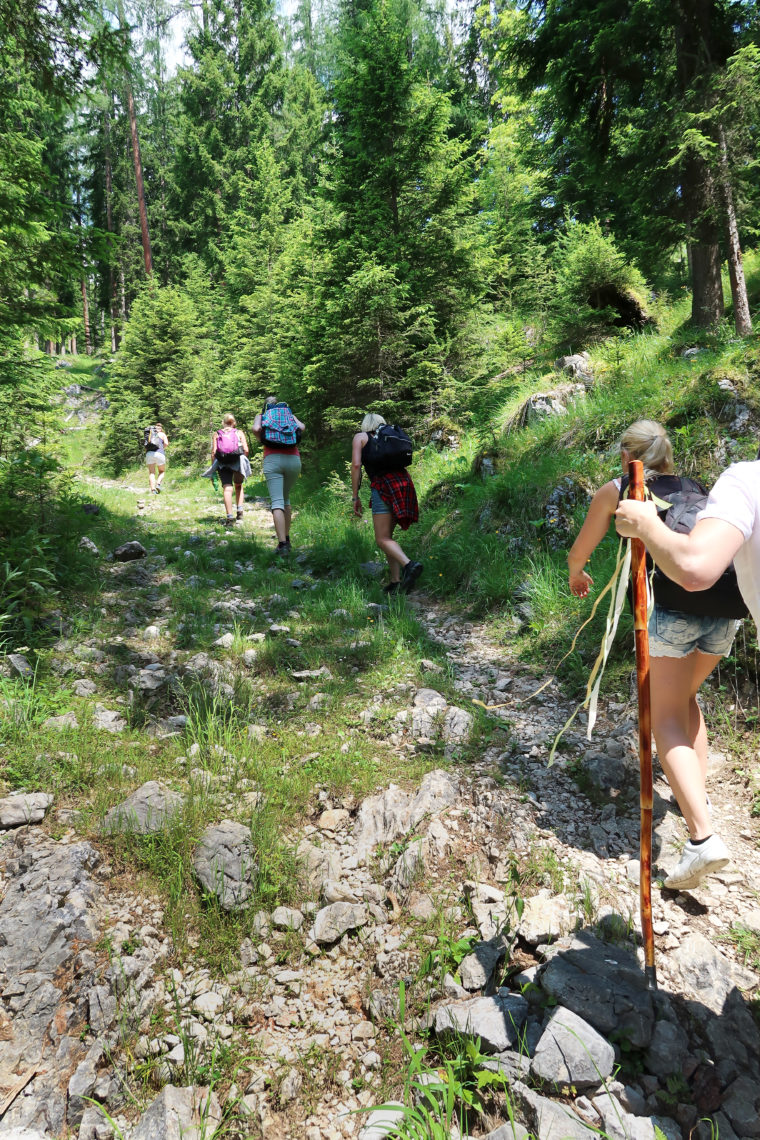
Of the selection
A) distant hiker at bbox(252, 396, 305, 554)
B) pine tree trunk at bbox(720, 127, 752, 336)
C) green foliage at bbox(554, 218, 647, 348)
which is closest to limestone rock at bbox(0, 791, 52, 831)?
distant hiker at bbox(252, 396, 305, 554)

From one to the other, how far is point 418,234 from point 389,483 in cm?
692

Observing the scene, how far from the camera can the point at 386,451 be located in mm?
6270

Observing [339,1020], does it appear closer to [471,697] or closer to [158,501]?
[471,697]

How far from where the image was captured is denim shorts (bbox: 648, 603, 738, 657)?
2.51 meters

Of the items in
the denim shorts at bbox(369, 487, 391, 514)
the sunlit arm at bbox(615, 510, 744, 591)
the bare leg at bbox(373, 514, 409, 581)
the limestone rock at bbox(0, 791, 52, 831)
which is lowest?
the limestone rock at bbox(0, 791, 52, 831)

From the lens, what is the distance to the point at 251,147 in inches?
1142

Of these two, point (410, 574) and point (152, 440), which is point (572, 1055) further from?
point (152, 440)

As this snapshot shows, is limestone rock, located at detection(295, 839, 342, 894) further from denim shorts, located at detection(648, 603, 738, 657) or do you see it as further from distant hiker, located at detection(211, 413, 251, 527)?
distant hiker, located at detection(211, 413, 251, 527)

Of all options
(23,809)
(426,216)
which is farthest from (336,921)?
(426,216)

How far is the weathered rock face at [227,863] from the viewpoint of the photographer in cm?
255

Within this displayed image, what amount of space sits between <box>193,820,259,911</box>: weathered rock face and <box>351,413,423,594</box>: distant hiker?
3.85m

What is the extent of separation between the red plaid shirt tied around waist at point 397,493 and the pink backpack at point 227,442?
466cm

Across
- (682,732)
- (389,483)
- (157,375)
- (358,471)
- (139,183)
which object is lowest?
(682,732)

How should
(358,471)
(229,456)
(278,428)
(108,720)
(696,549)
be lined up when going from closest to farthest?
(696,549) < (108,720) < (358,471) < (278,428) < (229,456)
